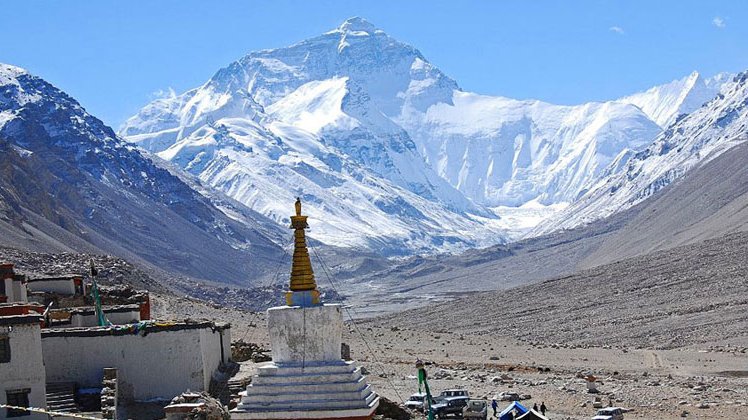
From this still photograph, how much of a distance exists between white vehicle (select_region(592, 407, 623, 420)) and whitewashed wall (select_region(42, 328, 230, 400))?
37.1ft

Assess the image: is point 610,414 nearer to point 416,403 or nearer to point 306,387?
point 416,403

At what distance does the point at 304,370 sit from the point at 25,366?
7.56 m

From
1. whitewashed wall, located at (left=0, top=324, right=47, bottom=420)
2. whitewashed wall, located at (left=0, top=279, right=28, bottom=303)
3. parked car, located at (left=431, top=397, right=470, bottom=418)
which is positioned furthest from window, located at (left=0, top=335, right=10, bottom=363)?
parked car, located at (left=431, top=397, right=470, bottom=418)

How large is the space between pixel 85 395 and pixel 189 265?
172m

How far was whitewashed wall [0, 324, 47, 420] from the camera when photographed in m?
23.6

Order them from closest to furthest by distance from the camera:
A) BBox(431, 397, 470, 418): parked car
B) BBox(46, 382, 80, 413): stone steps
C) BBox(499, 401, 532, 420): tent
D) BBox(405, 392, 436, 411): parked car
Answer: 1. BBox(499, 401, 532, 420): tent
2. BBox(46, 382, 80, 413): stone steps
3. BBox(405, 392, 436, 411): parked car
4. BBox(431, 397, 470, 418): parked car

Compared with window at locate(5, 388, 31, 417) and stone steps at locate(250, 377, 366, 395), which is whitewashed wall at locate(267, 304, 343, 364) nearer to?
stone steps at locate(250, 377, 366, 395)

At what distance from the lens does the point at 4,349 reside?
23.6m

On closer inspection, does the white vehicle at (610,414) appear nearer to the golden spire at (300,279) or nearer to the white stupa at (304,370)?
the white stupa at (304,370)

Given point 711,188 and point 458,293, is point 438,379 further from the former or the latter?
point 711,188

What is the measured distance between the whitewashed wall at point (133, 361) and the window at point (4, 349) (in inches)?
123

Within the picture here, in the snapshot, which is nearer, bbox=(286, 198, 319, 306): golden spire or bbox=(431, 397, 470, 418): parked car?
bbox=(286, 198, 319, 306): golden spire

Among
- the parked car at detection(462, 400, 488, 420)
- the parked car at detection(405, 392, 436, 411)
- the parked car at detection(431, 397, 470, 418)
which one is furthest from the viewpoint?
the parked car at detection(431, 397, 470, 418)

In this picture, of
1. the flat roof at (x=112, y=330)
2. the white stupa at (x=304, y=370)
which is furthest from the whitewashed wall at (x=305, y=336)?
the flat roof at (x=112, y=330)
